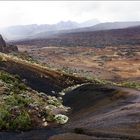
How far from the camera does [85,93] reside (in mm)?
25656

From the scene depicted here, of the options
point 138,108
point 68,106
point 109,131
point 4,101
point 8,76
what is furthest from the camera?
point 8,76

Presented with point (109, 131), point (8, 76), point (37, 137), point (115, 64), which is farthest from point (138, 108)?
point (115, 64)

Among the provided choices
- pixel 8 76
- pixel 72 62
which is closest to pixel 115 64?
pixel 72 62

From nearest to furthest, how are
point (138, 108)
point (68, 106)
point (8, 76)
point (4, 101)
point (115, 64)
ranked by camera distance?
1. point (138, 108)
2. point (4, 101)
3. point (68, 106)
4. point (8, 76)
5. point (115, 64)

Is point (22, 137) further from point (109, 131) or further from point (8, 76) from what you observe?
point (8, 76)

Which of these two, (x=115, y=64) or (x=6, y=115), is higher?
(x=6, y=115)

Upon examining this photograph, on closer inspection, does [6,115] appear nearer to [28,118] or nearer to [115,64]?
[28,118]

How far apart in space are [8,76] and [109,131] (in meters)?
13.2

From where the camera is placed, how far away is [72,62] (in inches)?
2997

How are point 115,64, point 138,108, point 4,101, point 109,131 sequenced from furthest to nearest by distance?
point 115,64
point 4,101
point 138,108
point 109,131

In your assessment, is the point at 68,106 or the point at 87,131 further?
the point at 68,106

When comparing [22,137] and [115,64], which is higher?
[22,137]

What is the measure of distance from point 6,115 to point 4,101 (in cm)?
247

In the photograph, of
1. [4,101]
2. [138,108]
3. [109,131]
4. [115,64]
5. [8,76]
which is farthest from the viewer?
[115,64]
